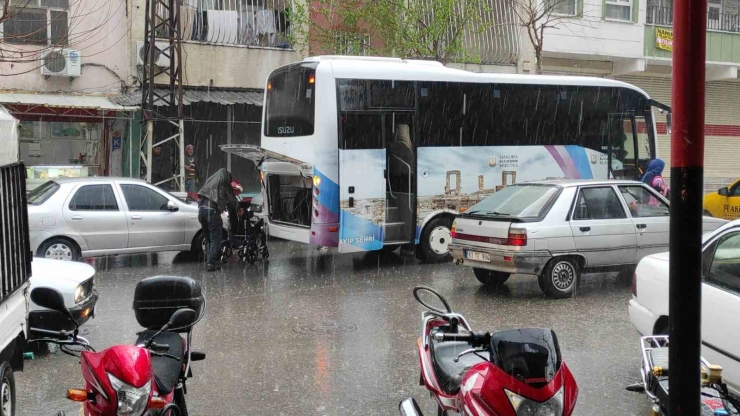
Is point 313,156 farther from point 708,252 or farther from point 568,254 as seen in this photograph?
point 708,252

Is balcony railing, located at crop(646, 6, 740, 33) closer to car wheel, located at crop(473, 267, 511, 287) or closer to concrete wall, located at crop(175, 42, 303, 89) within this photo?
concrete wall, located at crop(175, 42, 303, 89)

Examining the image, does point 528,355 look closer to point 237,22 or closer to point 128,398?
point 128,398

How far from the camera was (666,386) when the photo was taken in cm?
438

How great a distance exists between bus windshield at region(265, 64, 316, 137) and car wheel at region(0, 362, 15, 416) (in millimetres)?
8697

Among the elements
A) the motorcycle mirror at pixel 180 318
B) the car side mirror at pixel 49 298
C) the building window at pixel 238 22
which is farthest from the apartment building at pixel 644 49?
the car side mirror at pixel 49 298

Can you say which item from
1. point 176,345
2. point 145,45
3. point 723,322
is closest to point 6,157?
point 176,345

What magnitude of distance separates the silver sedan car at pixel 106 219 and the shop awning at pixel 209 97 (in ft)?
22.0

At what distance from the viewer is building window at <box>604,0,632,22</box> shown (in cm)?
2661

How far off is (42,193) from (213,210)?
2.82m

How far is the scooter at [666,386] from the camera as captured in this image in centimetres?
412

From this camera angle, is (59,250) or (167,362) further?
(59,250)

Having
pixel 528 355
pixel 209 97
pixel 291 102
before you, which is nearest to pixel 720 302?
pixel 528 355

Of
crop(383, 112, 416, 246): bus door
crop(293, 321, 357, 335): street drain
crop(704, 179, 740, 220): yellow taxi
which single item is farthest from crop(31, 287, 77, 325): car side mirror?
crop(704, 179, 740, 220): yellow taxi

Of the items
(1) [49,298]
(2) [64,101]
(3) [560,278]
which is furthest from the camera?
(2) [64,101]
